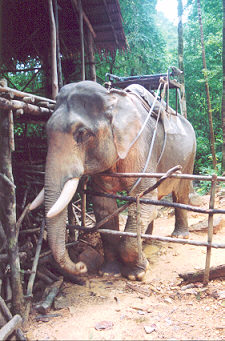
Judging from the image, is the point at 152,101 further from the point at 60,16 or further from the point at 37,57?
the point at 37,57

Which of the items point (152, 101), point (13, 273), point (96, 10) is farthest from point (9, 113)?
point (96, 10)

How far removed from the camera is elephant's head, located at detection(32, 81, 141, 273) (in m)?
2.83

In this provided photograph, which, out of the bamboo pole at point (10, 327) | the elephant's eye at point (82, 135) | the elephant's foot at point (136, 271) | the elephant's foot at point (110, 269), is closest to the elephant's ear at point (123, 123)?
the elephant's eye at point (82, 135)

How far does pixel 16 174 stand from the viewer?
497 cm

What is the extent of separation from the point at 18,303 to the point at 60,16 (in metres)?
5.89

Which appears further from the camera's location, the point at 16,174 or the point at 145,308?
the point at 16,174

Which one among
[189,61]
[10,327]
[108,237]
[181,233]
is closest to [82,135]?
[108,237]

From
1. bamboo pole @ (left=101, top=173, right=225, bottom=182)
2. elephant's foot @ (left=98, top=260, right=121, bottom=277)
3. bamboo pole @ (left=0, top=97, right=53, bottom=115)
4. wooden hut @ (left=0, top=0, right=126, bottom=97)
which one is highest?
wooden hut @ (left=0, top=0, right=126, bottom=97)

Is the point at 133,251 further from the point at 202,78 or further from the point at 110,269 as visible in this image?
the point at 202,78

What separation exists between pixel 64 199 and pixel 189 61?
42.8 ft

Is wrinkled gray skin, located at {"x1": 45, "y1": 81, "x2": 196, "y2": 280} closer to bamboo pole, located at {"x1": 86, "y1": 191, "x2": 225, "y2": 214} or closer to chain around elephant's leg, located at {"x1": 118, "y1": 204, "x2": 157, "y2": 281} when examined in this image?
chain around elephant's leg, located at {"x1": 118, "y1": 204, "x2": 157, "y2": 281}

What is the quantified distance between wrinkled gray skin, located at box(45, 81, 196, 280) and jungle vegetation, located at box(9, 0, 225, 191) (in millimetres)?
4458

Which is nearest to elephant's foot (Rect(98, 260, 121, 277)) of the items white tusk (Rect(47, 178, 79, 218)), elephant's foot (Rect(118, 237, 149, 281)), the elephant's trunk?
elephant's foot (Rect(118, 237, 149, 281))

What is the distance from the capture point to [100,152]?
317 cm
